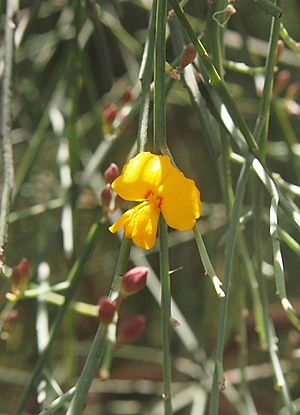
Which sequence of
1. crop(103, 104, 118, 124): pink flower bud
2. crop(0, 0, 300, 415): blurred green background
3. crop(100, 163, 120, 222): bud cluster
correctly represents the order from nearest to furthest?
1. crop(100, 163, 120, 222): bud cluster
2. crop(103, 104, 118, 124): pink flower bud
3. crop(0, 0, 300, 415): blurred green background

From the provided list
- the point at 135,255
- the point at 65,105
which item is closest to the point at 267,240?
the point at 135,255

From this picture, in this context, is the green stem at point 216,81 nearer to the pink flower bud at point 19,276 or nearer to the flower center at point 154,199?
the flower center at point 154,199

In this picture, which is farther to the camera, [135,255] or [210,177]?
[210,177]

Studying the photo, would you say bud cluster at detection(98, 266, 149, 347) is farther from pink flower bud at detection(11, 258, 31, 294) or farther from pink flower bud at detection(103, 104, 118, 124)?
pink flower bud at detection(103, 104, 118, 124)

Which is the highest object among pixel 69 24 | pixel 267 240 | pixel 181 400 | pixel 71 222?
pixel 69 24

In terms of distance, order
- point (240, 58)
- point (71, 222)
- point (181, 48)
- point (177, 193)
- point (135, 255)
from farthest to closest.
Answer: point (240, 58) < point (135, 255) < point (71, 222) < point (181, 48) < point (177, 193)

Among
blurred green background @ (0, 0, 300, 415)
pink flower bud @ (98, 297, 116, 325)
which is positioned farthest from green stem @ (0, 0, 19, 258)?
blurred green background @ (0, 0, 300, 415)

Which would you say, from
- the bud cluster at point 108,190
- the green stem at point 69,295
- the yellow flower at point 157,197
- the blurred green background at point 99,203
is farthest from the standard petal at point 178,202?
the blurred green background at point 99,203

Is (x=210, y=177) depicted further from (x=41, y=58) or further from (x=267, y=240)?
(x=41, y=58)
